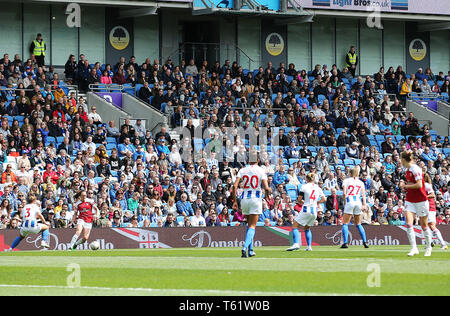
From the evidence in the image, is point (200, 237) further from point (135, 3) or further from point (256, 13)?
point (256, 13)

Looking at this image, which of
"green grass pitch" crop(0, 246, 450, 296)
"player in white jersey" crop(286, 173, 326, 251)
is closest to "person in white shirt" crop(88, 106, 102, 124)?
"player in white jersey" crop(286, 173, 326, 251)

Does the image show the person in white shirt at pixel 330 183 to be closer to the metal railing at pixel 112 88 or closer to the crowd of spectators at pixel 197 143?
the crowd of spectators at pixel 197 143

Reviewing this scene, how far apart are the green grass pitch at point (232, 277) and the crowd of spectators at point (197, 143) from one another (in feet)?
36.3

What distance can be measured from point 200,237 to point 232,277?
14407mm

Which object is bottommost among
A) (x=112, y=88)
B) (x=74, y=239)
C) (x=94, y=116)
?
(x=74, y=239)

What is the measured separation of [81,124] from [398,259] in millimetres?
16626

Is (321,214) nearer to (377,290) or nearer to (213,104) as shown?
(213,104)

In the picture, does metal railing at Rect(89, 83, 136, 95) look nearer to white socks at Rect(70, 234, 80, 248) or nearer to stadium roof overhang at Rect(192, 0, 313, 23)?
stadium roof overhang at Rect(192, 0, 313, 23)

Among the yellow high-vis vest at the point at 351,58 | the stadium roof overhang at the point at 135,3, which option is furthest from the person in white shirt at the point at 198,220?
the yellow high-vis vest at the point at 351,58

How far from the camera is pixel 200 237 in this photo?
27.5 metres

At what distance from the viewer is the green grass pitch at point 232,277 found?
36.9ft

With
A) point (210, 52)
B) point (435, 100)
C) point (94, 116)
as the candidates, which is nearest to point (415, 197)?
point (94, 116)

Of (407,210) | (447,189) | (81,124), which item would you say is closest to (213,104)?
(81,124)

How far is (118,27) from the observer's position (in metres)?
40.9
